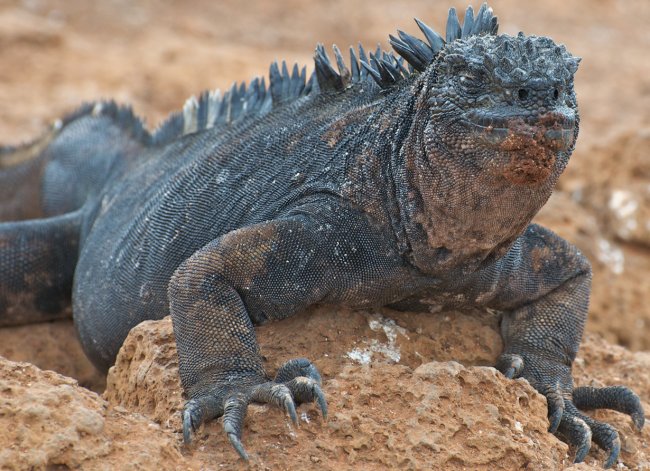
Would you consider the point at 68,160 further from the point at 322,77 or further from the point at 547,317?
the point at 547,317

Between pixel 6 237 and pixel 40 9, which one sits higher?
pixel 40 9

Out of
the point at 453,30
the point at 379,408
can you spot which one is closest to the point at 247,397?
the point at 379,408

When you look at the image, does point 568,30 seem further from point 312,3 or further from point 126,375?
point 126,375

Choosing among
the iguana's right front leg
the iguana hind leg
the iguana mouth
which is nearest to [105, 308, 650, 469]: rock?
the iguana's right front leg

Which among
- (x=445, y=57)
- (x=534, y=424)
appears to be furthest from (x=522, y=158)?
(x=534, y=424)

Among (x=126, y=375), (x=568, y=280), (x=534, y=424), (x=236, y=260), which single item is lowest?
(x=126, y=375)

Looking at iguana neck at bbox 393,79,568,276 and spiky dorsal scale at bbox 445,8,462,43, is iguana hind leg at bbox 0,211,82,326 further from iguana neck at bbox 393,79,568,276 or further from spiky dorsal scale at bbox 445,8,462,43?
spiky dorsal scale at bbox 445,8,462,43
